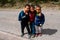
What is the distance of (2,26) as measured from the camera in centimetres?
1296

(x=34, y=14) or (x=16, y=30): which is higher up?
(x=34, y=14)

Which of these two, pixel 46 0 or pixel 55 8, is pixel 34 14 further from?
pixel 46 0

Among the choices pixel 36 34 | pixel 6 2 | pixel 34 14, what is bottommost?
pixel 6 2

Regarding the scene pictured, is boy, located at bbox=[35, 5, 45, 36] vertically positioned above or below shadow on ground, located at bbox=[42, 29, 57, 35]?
above

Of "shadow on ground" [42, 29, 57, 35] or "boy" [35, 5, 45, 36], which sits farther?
"shadow on ground" [42, 29, 57, 35]

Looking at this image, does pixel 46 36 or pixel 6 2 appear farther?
pixel 6 2

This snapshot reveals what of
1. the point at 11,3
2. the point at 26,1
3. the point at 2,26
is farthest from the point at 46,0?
the point at 2,26

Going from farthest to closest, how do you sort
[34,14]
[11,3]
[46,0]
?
[11,3]
[46,0]
[34,14]

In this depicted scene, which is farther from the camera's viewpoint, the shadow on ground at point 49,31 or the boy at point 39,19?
the shadow on ground at point 49,31

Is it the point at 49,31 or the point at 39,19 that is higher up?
the point at 39,19


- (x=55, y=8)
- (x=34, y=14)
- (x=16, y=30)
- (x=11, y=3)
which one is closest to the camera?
(x=34, y=14)

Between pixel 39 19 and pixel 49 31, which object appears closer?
pixel 39 19

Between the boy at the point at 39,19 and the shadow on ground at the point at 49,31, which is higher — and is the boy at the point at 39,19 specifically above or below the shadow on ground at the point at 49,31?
above

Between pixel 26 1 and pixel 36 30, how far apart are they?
34.6 ft
